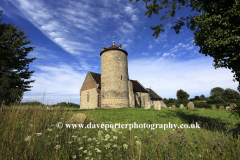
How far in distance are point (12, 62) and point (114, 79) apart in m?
18.4

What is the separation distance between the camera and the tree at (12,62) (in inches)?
720

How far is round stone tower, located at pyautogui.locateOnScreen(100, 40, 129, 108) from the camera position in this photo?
2141 cm

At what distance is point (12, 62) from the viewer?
2038cm

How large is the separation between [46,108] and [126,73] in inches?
704

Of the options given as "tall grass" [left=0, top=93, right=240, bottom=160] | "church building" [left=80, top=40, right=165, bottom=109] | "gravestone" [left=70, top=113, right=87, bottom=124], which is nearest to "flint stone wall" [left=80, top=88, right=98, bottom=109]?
"church building" [left=80, top=40, right=165, bottom=109]

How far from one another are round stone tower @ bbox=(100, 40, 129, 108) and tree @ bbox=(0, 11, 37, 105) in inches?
543

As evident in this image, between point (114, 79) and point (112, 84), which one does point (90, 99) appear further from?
point (114, 79)

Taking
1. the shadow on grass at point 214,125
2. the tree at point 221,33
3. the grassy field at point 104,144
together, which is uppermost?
the tree at point 221,33

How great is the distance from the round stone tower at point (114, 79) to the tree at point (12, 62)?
13795 millimetres

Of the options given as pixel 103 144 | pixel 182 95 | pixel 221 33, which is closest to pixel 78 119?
pixel 103 144

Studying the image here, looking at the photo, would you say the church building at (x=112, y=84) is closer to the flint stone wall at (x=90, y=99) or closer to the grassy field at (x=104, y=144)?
the flint stone wall at (x=90, y=99)

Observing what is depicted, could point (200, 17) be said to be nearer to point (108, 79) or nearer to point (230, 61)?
point (230, 61)

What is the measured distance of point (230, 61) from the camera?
571 cm

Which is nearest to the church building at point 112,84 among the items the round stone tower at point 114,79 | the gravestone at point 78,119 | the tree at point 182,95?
the round stone tower at point 114,79
